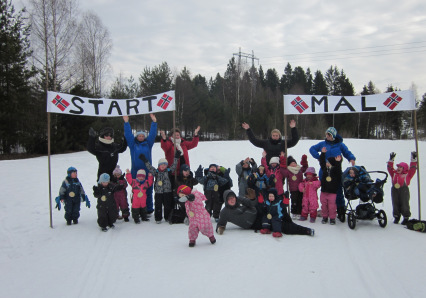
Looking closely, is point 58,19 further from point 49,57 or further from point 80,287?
point 80,287

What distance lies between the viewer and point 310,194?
22.7 ft

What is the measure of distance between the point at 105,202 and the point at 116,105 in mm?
2473

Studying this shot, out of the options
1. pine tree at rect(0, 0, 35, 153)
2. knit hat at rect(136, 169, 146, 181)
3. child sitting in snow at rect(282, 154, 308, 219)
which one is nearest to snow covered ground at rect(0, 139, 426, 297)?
child sitting in snow at rect(282, 154, 308, 219)

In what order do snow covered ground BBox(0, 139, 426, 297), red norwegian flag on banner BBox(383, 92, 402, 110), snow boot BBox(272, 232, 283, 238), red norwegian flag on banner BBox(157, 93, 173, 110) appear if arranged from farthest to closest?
red norwegian flag on banner BBox(157, 93, 173, 110) → red norwegian flag on banner BBox(383, 92, 402, 110) → snow boot BBox(272, 232, 283, 238) → snow covered ground BBox(0, 139, 426, 297)

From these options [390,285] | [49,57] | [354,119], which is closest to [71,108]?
[390,285]

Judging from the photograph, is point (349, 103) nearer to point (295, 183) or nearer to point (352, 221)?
point (295, 183)

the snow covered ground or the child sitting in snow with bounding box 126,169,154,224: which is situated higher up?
the child sitting in snow with bounding box 126,169,154,224

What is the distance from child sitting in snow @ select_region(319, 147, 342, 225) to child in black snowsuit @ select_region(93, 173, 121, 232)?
4.73m

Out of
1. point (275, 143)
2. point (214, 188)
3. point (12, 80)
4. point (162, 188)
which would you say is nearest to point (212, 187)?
point (214, 188)

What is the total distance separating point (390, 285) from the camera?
160 inches

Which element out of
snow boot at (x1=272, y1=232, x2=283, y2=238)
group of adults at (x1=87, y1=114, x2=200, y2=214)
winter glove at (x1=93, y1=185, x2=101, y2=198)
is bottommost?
snow boot at (x1=272, y1=232, x2=283, y2=238)

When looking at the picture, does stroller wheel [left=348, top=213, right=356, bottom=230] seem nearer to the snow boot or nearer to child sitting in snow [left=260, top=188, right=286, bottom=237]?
child sitting in snow [left=260, top=188, right=286, bottom=237]

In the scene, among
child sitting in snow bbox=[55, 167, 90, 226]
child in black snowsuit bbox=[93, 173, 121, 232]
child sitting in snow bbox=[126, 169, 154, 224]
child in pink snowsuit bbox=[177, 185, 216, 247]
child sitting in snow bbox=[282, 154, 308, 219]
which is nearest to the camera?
child in pink snowsuit bbox=[177, 185, 216, 247]

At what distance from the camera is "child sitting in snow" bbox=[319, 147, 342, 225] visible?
21.9 feet
